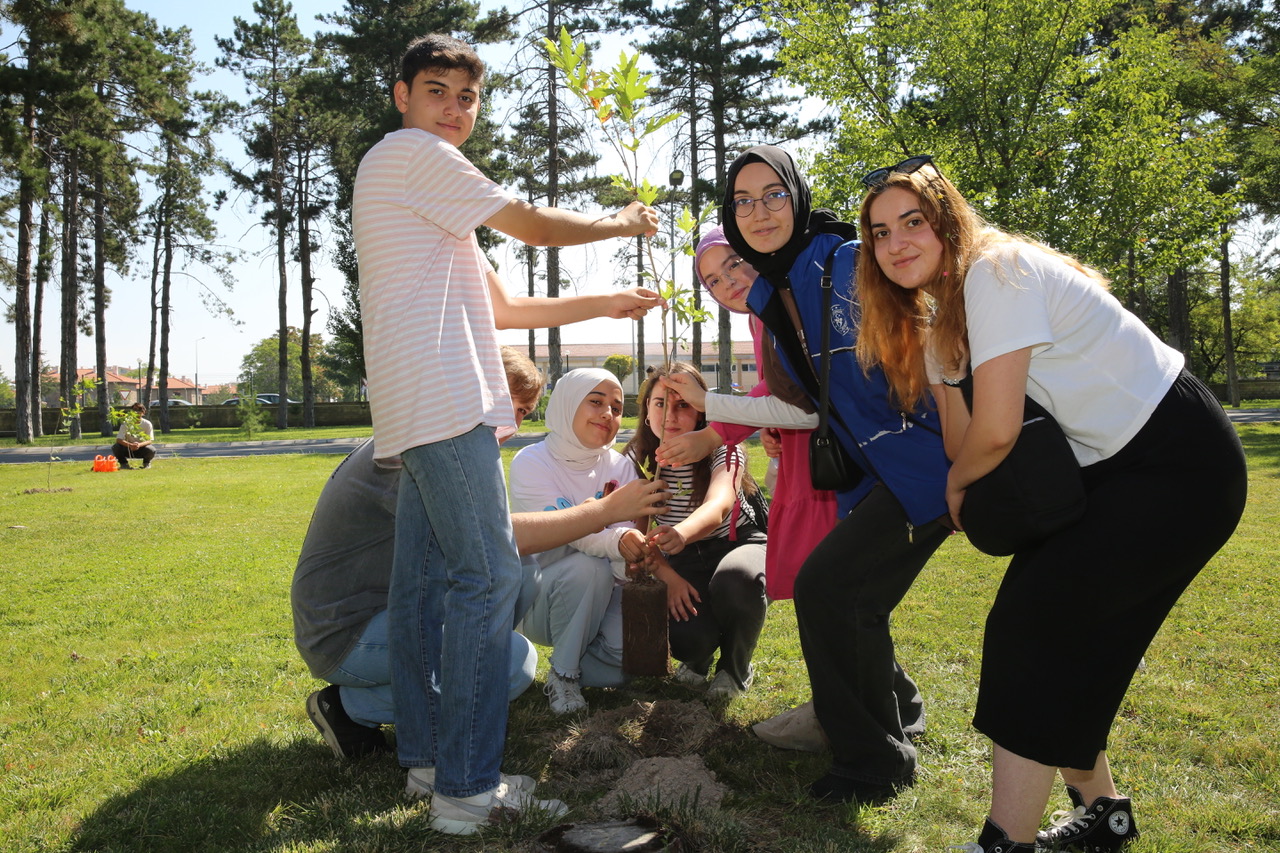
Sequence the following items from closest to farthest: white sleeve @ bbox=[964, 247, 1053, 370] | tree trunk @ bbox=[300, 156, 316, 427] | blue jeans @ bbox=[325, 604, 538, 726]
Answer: white sleeve @ bbox=[964, 247, 1053, 370], blue jeans @ bbox=[325, 604, 538, 726], tree trunk @ bbox=[300, 156, 316, 427]

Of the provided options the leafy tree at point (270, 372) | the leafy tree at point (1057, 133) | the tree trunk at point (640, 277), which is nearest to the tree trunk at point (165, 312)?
the tree trunk at point (640, 277)

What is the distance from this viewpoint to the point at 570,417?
13.1 ft

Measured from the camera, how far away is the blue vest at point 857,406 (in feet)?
8.92

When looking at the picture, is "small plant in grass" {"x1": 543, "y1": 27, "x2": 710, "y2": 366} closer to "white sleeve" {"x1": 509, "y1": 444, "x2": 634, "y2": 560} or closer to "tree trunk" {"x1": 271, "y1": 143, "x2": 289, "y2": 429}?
"white sleeve" {"x1": 509, "y1": 444, "x2": 634, "y2": 560}

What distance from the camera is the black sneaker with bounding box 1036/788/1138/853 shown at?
244 centimetres

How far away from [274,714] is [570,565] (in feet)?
4.59

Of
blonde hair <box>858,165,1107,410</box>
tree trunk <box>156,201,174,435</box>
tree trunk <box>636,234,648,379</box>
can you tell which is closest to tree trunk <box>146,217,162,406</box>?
tree trunk <box>156,201,174,435</box>

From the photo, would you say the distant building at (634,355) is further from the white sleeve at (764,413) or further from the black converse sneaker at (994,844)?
the black converse sneaker at (994,844)

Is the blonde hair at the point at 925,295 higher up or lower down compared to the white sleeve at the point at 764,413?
higher up

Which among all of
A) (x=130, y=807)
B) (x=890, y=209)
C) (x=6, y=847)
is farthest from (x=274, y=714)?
(x=890, y=209)

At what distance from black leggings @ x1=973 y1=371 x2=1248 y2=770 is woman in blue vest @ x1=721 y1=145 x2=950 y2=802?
0.49 metres

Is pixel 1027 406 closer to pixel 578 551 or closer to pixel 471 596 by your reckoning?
pixel 471 596

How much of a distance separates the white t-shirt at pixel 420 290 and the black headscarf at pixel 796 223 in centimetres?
85

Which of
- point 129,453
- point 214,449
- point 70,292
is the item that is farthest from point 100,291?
point 129,453
